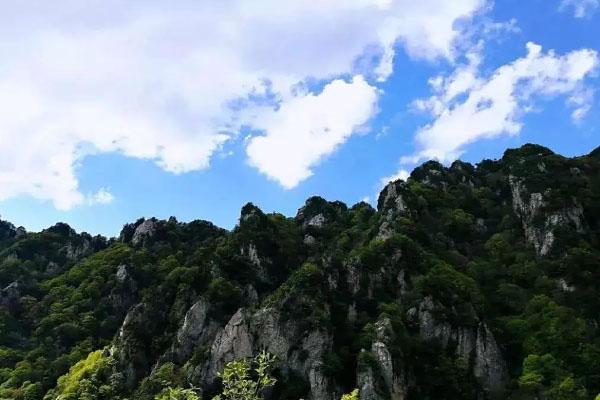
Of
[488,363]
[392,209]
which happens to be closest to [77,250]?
[392,209]

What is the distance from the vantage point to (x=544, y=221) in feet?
299

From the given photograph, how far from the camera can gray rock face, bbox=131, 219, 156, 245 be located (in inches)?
4998

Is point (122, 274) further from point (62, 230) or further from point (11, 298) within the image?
point (62, 230)

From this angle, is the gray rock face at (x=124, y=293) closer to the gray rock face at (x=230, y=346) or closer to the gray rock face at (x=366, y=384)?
the gray rock face at (x=230, y=346)

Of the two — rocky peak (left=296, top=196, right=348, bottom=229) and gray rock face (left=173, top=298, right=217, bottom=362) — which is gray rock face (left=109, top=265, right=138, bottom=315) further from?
rocky peak (left=296, top=196, right=348, bottom=229)

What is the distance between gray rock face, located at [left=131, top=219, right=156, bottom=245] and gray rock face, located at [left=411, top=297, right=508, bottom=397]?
6943 centimetres

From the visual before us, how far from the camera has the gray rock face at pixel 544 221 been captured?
88938 millimetres

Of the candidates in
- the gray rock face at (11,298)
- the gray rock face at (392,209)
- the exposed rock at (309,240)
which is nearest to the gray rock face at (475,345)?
the gray rock face at (392,209)

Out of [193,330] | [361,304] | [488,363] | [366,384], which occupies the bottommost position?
[366,384]

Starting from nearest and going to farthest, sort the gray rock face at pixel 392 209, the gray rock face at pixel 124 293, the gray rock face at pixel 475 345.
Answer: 1. the gray rock face at pixel 475 345
2. the gray rock face at pixel 392 209
3. the gray rock face at pixel 124 293

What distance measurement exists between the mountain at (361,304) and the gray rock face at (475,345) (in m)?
0.15

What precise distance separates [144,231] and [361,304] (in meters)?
62.9

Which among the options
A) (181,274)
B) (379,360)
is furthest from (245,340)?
(181,274)

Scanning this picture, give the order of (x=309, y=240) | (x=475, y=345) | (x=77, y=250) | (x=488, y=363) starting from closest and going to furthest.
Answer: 1. (x=488, y=363)
2. (x=475, y=345)
3. (x=309, y=240)
4. (x=77, y=250)
